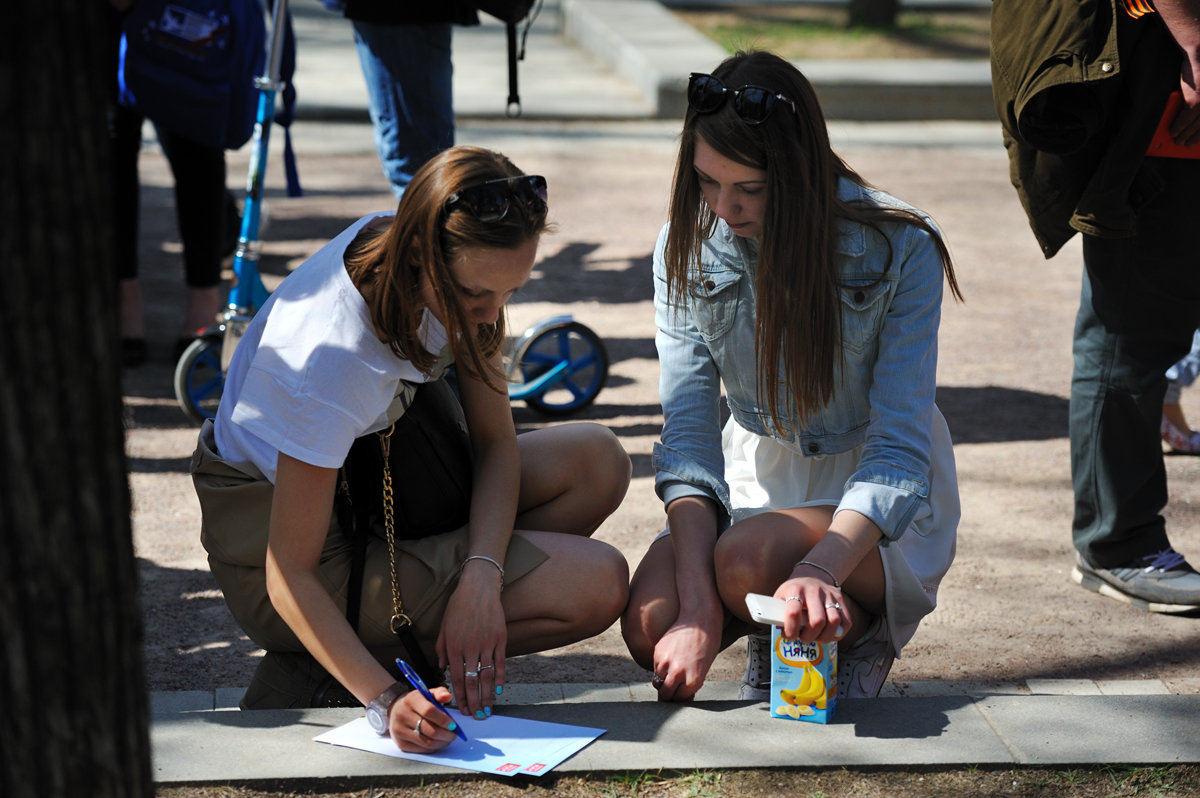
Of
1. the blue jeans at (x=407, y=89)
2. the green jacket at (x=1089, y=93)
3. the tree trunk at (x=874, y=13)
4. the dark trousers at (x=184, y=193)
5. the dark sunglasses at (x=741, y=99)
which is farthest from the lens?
the tree trunk at (x=874, y=13)

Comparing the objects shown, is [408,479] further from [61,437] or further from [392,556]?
[61,437]

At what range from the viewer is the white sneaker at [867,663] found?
2.61 meters

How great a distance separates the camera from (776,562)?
2533mm

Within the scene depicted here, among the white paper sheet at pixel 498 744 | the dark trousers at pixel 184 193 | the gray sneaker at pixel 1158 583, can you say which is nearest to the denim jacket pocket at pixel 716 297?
the white paper sheet at pixel 498 744

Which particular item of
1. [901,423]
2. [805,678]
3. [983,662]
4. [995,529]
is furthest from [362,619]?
[995,529]

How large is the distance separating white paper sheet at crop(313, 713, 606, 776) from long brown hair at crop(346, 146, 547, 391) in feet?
2.07

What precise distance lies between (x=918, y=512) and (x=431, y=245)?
1.13 meters

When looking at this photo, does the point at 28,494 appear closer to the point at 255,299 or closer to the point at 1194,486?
the point at 255,299

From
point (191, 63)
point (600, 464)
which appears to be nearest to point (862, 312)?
point (600, 464)

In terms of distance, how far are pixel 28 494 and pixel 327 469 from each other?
94cm

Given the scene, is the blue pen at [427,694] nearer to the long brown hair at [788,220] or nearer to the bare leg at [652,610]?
the bare leg at [652,610]

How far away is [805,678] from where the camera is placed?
91.8 inches

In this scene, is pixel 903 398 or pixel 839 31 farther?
pixel 839 31

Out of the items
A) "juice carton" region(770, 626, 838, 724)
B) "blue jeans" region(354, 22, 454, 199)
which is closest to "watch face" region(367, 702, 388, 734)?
"juice carton" region(770, 626, 838, 724)
